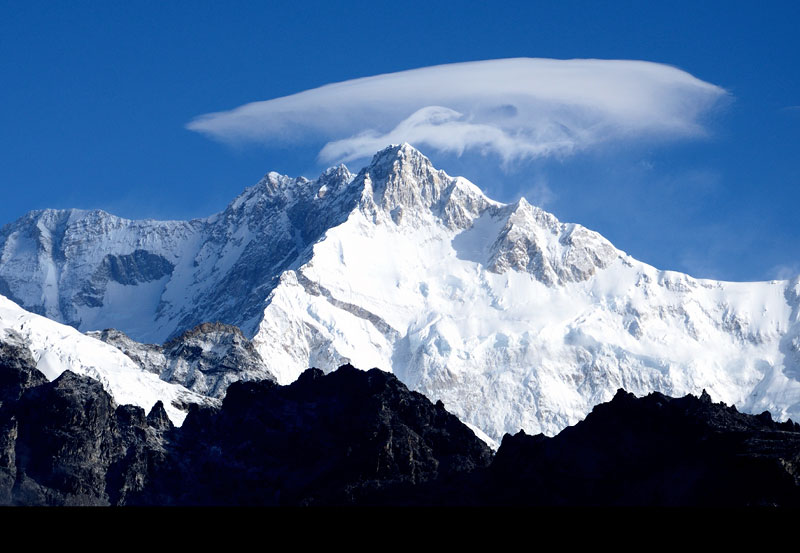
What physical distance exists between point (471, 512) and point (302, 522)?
22.0 feet

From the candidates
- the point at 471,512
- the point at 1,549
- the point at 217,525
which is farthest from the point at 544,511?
the point at 1,549

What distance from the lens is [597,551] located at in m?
57.0

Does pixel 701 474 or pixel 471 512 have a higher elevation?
pixel 701 474

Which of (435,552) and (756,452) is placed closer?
(435,552)

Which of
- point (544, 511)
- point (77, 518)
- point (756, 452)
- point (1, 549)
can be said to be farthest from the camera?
point (756, 452)

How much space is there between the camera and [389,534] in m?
59.3

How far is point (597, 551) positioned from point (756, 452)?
14263 centimetres

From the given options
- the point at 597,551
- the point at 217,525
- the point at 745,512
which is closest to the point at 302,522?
the point at 217,525

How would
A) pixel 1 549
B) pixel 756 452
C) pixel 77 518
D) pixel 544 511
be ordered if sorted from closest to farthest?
pixel 1 549 → pixel 77 518 → pixel 544 511 → pixel 756 452

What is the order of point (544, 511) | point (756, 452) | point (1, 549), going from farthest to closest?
point (756, 452), point (544, 511), point (1, 549)

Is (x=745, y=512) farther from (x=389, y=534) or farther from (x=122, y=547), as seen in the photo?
(x=122, y=547)

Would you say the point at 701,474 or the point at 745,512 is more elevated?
the point at 701,474

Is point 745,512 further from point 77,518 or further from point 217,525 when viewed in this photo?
point 77,518

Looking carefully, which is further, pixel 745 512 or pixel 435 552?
pixel 745 512
